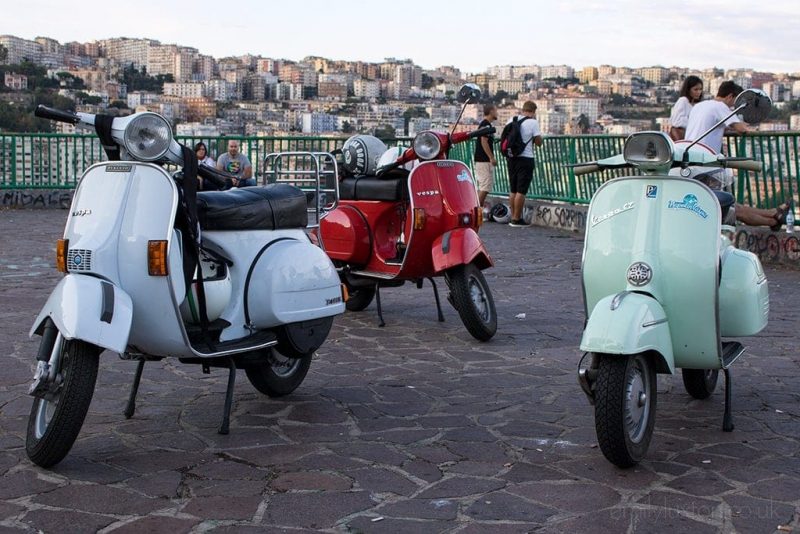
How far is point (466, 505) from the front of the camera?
404cm

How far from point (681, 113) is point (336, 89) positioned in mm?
45373

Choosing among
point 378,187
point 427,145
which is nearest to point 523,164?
point 378,187

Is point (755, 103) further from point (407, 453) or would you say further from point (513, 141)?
point (513, 141)

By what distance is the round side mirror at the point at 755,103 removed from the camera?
5.06 metres

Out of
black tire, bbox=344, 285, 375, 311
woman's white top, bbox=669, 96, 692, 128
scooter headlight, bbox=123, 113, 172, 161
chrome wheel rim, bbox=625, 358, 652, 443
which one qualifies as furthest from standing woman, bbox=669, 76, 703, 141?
scooter headlight, bbox=123, 113, 172, 161

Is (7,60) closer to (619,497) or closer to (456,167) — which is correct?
(456,167)

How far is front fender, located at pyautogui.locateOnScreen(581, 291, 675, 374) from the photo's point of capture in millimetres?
4258

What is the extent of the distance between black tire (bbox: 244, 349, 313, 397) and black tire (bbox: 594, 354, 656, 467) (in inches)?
70.8

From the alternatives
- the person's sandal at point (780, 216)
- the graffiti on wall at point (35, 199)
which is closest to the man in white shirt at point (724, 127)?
the person's sandal at point (780, 216)

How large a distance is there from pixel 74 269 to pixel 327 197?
10.5 ft

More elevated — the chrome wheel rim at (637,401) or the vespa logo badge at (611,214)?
the vespa logo badge at (611,214)

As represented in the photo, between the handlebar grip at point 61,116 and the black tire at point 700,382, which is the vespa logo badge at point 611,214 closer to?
the black tire at point 700,382

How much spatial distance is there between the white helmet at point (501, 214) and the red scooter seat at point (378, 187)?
30.2ft

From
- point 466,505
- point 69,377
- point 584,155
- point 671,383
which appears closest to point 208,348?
point 69,377
